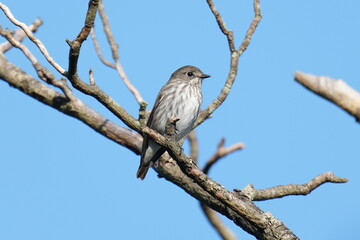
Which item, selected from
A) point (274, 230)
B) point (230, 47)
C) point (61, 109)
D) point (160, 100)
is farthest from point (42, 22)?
point (274, 230)

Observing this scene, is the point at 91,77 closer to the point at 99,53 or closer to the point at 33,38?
the point at 33,38

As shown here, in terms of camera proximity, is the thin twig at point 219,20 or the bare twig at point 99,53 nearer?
the thin twig at point 219,20

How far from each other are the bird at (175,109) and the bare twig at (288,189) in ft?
5.74

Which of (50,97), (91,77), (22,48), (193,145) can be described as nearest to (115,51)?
(50,97)

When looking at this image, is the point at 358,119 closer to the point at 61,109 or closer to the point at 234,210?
the point at 234,210

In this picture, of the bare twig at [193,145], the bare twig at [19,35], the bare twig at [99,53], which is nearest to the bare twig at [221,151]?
the bare twig at [193,145]

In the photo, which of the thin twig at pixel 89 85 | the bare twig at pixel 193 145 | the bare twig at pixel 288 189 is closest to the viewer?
the thin twig at pixel 89 85

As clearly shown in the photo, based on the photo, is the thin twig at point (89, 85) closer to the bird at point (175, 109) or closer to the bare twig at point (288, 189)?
the bare twig at point (288, 189)

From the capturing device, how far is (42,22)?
6922mm

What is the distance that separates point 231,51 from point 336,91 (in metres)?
4.38

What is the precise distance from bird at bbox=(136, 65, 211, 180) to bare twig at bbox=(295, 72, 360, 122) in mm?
4923

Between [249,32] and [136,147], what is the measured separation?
6.63 feet

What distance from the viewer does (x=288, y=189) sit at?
5.17 m

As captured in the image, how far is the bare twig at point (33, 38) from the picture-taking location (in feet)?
14.1
